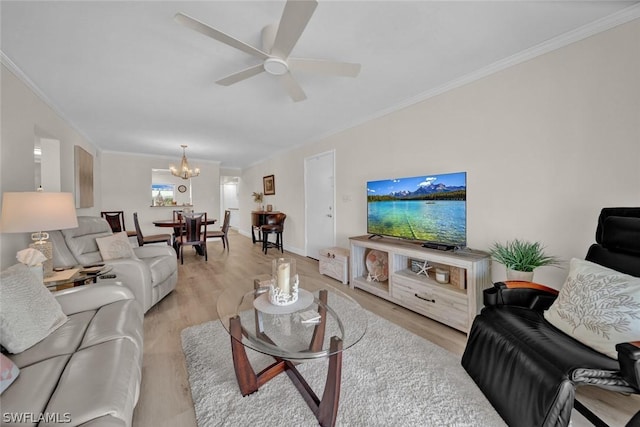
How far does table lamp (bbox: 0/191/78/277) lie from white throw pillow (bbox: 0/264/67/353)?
40 cm

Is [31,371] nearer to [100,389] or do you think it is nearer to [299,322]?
[100,389]

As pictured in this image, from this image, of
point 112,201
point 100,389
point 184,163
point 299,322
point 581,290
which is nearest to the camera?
point 100,389

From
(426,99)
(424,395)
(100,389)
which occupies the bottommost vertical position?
(424,395)

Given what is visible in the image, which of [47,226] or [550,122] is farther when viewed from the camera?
[550,122]

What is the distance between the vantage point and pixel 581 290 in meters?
1.35

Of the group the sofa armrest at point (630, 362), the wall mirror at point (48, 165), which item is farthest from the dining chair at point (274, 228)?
the sofa armrest at point (630, 362)

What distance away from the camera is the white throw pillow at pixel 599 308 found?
1.16 meters

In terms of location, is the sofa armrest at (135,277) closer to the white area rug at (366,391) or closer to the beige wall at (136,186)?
the white area rug at (366,391)

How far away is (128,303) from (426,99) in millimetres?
3375

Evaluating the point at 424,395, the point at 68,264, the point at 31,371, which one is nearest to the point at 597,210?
the point at 424,395

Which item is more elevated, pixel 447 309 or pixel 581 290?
pixel 581 290

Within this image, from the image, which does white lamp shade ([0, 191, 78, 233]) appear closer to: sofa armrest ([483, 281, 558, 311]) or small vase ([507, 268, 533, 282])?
sofa armrest ([483, 281, 558, 311])

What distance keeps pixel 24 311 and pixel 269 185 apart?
5.23m

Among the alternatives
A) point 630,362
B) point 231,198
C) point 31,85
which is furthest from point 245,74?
point 231,198
